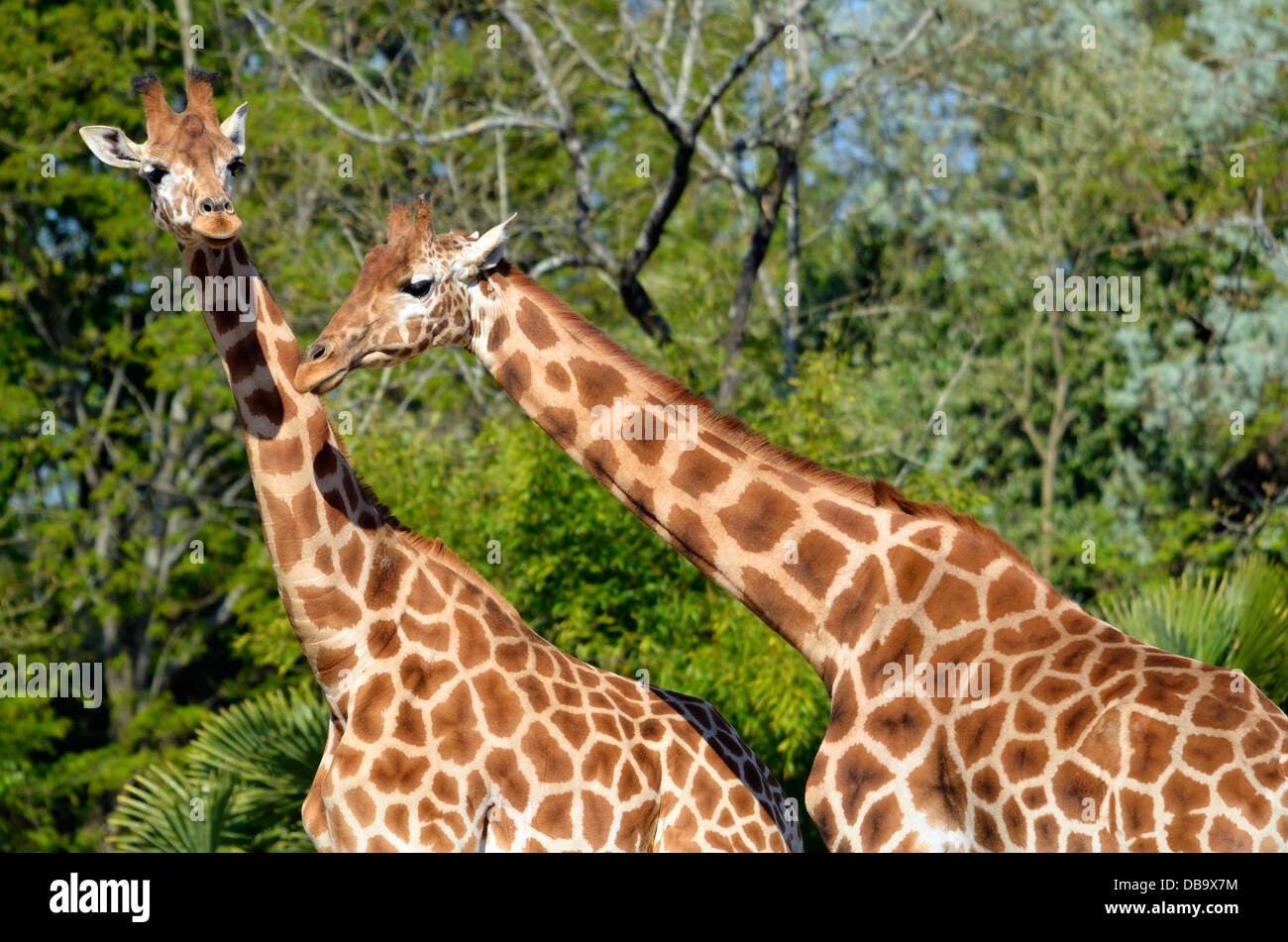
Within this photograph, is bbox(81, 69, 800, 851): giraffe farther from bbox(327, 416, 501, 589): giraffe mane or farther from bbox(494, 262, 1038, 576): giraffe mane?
bbox(494, 262, 1038, 576): giraffe mane

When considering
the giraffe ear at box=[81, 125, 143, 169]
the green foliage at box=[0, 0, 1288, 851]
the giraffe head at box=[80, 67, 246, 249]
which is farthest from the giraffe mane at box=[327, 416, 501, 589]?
the green foliage at box=[0, 0, 1288, 851]

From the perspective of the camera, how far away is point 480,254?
20.7 ft

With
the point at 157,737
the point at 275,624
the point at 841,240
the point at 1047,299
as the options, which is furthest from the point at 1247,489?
the point at 157,737

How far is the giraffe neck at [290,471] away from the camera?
21.8ft

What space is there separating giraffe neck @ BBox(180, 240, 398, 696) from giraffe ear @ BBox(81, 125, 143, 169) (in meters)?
0.57

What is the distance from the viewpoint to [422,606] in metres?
6.80

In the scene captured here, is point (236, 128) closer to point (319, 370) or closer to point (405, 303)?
point (405, 303)

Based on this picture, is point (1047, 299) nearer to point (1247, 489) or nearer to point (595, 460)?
point (1247, 489)

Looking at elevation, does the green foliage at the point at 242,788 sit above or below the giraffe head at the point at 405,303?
below

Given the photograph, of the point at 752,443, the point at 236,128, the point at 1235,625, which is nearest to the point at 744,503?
the point at 752,443

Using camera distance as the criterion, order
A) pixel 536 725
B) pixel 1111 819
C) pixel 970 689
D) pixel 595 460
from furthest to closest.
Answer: pixel 536 725 → pixel 595 460 → pixel 970 689 → pixel 1111 819

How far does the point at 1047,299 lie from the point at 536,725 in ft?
57.8

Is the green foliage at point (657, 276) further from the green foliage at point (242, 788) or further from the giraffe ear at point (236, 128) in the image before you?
A: the giraffe ear at point (236, 128)

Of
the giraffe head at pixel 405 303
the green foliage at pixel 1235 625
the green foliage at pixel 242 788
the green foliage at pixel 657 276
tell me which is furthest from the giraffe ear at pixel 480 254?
the green foliage at pixel 657 276
